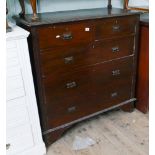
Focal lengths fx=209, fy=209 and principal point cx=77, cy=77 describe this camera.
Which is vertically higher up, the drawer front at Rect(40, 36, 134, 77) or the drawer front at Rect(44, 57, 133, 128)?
the drawer front at Rect(40, 36, 134, 77)

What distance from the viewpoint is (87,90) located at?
181 cm

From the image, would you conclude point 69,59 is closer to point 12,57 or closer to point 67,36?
point 67,36

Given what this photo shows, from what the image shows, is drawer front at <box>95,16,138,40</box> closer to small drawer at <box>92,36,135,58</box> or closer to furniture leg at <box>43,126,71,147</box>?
small drawer at <box>92,36,135,58</box>

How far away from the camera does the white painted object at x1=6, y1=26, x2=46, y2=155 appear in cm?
133

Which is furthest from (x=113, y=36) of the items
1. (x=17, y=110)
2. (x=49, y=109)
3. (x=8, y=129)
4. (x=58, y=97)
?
(x=8, y=129)

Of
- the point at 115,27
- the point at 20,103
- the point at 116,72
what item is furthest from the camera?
the point at 116,72

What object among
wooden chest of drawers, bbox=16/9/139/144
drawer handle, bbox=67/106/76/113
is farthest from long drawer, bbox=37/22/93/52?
drawer handle, bbox=67/106/76/113

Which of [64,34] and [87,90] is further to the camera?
[87,90]

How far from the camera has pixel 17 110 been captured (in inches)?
57.3

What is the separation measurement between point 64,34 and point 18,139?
32.9 inches

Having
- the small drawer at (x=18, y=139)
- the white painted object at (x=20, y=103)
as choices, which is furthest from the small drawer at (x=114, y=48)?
the small drawer at (x=18, y=139)

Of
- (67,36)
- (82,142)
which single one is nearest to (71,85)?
(67,36)

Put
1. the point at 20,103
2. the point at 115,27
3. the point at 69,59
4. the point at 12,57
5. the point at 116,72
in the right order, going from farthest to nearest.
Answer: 1. the point at 116,72
2. the point at 115,27
3. the point at 69,59
4. the point at 20,103
5. the point at 12,57
